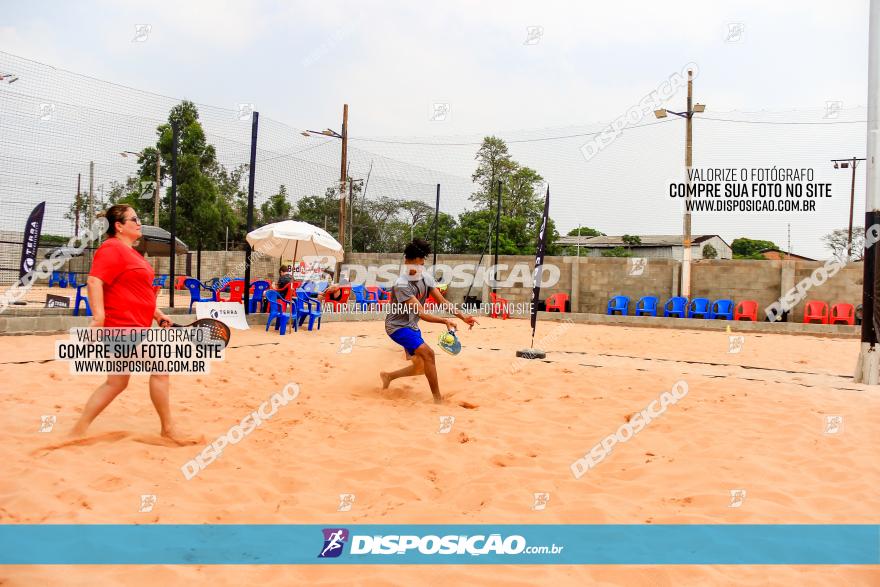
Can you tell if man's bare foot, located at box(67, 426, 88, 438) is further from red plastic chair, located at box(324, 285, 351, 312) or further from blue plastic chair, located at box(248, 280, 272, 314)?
red plastic chair, located at box(324, 285, 351, 312)

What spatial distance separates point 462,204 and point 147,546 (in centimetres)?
1400

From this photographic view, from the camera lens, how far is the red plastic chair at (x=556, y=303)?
54.0ft

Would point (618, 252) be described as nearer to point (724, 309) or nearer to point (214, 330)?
point (724, 309)

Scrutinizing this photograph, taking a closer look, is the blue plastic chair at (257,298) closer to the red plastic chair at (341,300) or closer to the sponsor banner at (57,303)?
the red plastic chair at (341,300)

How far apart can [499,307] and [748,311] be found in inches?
257

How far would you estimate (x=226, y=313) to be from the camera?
981 cm

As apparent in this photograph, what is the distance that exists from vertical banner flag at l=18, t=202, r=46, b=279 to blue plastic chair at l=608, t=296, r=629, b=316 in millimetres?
13603

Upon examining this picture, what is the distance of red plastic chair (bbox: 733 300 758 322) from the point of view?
48.5 feet

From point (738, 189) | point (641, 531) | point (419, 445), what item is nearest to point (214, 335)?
point (419, 445)

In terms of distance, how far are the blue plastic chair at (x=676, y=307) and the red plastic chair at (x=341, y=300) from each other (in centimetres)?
884

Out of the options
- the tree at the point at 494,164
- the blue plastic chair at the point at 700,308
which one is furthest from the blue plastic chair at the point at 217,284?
the tree at the point at 494,164

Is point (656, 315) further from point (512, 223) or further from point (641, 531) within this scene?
point (641, 531)

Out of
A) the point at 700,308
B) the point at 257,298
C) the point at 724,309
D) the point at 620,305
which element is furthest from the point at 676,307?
the point at 257,298
